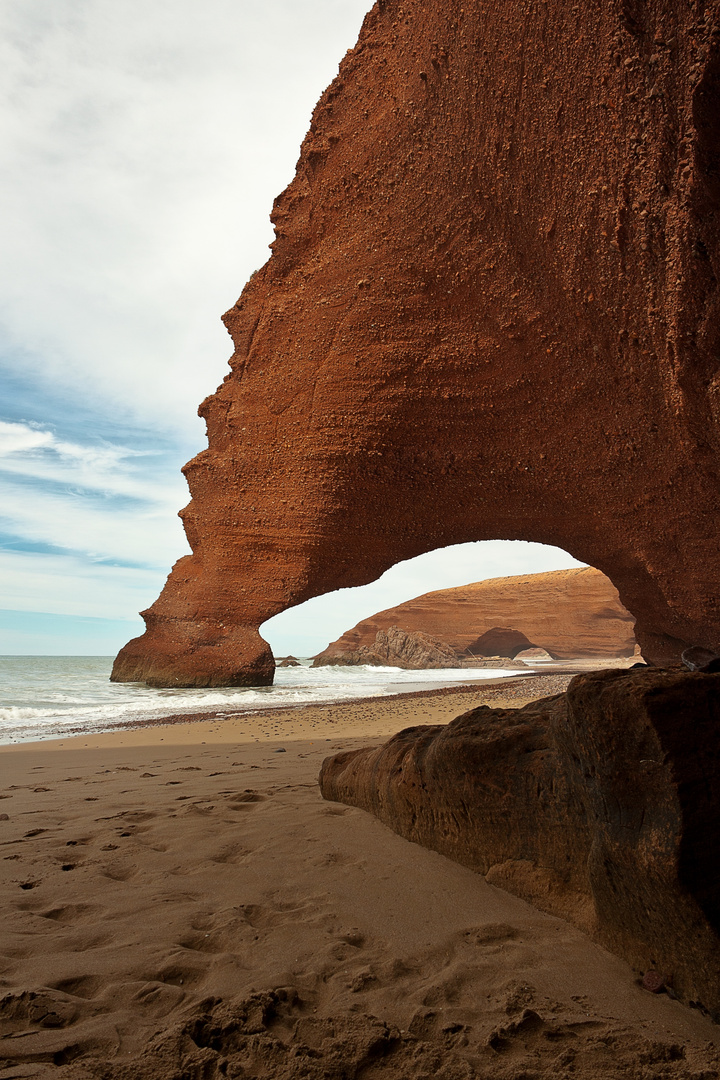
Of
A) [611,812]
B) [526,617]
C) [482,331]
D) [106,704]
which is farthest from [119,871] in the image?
[526,617]

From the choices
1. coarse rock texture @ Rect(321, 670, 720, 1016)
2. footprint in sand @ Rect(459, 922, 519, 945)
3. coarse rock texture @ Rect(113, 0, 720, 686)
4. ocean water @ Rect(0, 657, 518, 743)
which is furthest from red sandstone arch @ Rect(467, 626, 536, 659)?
footprint in sand @ Rect(459, 922, 519, 945)

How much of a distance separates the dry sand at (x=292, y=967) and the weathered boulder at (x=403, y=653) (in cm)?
3276

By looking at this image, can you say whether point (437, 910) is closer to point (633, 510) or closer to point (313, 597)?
point (633, 510)

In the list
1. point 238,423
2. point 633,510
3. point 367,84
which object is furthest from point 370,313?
point 633,510

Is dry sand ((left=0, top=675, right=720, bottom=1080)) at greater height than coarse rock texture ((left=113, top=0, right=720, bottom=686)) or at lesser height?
lesser

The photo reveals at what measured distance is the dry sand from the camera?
3.66 feet

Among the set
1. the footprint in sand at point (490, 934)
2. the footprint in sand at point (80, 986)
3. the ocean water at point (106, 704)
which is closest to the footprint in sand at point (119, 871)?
the footprint in sand at point (80, 986)

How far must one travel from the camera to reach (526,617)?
39.3 m

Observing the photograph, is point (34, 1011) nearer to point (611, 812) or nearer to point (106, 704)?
point (611, 812)

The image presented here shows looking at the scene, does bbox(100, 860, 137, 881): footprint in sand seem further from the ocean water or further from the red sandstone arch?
the red sandstone arch

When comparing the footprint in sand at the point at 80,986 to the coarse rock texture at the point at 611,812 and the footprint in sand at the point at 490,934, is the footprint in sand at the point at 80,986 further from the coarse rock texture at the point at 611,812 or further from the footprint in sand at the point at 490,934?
the coarse rock texture at the point at 611,812

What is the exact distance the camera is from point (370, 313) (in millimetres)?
9227

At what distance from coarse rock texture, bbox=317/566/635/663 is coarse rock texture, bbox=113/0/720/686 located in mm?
27231

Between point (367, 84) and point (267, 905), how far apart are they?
982 cm
